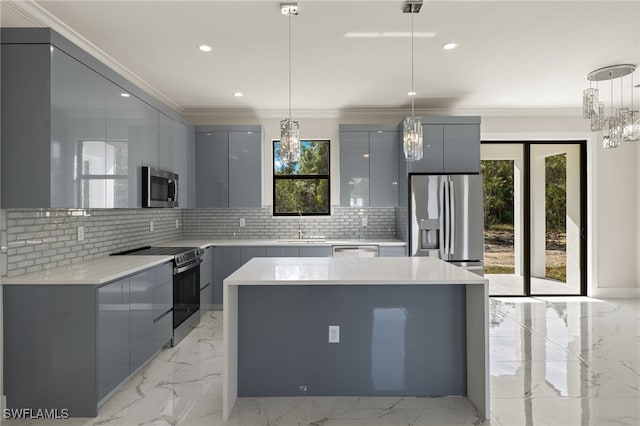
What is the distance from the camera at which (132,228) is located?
4066mm

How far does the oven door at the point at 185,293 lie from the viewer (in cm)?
367

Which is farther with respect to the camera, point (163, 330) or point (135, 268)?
point (163, 330)

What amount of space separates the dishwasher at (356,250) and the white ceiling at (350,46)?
187 centimetres

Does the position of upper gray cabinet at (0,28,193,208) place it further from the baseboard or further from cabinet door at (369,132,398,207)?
the baseboard

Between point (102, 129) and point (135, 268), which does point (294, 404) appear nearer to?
point (135, 268)

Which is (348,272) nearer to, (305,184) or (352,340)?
(352,340)

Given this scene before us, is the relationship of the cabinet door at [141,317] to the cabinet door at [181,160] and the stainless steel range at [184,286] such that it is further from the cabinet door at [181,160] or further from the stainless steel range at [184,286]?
the cabinet door at [181,160]

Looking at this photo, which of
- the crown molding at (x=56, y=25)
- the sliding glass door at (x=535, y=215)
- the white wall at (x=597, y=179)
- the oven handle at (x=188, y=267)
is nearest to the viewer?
the crown molding at (x=56, y=25)

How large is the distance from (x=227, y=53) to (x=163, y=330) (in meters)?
2.55

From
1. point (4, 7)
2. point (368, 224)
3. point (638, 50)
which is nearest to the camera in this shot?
point (4, 7)

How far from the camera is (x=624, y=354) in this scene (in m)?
3.40

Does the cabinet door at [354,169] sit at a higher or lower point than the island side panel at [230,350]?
higher

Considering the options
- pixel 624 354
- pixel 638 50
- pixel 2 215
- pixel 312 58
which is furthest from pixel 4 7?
pixel 624 354

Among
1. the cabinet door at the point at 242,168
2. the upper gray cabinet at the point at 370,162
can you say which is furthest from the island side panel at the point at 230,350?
the upper gray cabinet at the point at 370,162
